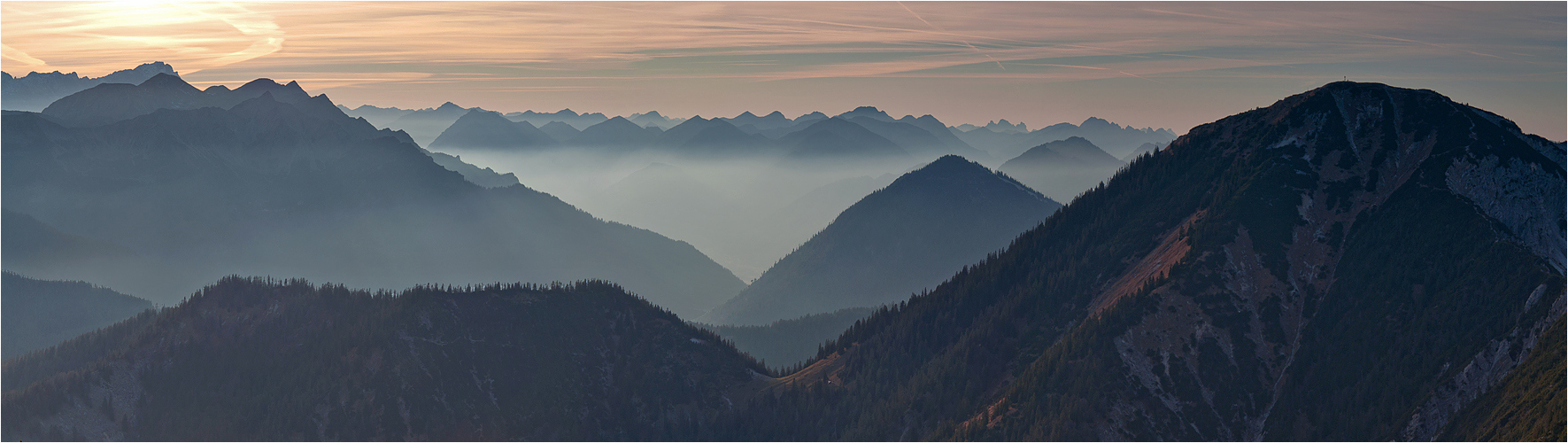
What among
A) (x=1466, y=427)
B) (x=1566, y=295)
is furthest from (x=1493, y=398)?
(x=1566, y=295)

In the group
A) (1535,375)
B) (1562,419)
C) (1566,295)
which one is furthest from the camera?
(1566,295)

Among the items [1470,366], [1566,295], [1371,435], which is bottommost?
[1371,435]

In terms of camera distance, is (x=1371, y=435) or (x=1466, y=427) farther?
(x=1371, y=435)

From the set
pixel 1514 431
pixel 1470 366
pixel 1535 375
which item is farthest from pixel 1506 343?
pixel 1514 431

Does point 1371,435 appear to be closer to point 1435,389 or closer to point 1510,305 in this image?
point 1435,389

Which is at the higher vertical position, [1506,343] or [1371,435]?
[1506,343]

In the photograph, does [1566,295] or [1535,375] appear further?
[1566,295]

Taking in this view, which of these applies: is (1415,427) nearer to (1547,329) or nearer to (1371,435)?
(1371,435)

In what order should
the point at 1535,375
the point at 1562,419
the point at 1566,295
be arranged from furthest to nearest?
the point at 1566,295, the point at 1535,375, the point at 1562,419

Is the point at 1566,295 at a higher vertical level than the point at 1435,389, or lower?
higher

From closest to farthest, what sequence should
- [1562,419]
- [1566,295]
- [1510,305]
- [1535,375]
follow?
1. [1562,419]
2. [1535,375]
3. [1566,295]
4. [1510,305]

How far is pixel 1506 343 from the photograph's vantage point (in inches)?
7485

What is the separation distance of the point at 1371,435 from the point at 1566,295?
38.6 m

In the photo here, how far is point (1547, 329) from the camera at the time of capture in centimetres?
18162
